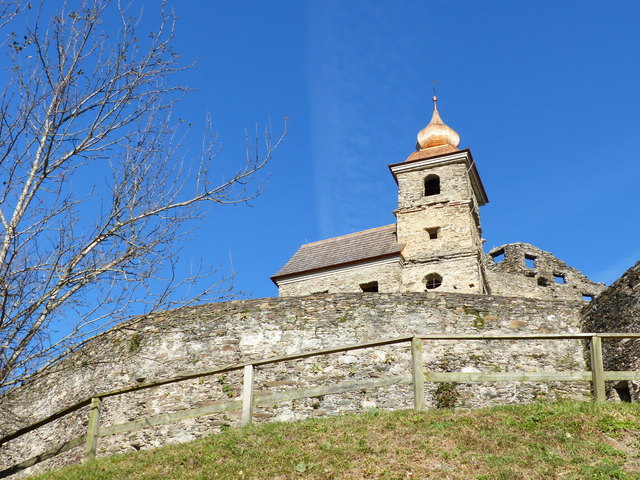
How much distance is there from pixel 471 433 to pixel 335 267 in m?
21.4

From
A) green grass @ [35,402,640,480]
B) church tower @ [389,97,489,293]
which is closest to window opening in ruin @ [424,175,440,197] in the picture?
church tower @ [389,97,489,293]

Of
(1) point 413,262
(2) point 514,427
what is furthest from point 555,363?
(1) point 413,262

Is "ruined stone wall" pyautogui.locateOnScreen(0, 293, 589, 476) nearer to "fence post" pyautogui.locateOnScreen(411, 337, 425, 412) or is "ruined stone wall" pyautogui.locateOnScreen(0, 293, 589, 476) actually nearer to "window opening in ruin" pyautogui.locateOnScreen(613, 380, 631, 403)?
"window opening in ruin" pyautogui.locateOnScreen(613, 380, 631, 403)

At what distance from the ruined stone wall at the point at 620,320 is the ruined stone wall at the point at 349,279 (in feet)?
43.1

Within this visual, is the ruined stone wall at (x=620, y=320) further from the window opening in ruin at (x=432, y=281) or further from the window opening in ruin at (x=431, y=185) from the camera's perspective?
the window opening in ruin at (x=431, y=185)

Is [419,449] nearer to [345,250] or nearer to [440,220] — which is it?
[440,220]

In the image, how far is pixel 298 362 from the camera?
1503 centimetres

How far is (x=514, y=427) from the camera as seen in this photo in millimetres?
8711

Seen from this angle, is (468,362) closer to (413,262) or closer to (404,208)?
(413,262)

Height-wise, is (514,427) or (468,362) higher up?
(468,362)

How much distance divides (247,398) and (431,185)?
23558 mm

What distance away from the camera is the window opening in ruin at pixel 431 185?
31891 millimetres

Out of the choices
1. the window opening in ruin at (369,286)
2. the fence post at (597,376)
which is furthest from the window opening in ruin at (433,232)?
the fence post at (597,376)

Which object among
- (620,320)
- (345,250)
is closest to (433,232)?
(345,250)
